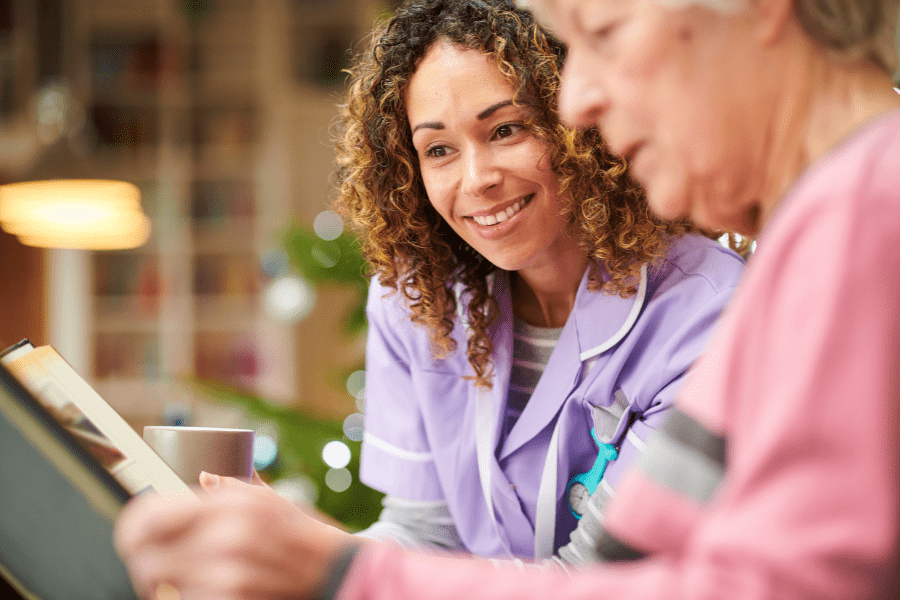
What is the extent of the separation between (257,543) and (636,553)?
0.76 ft

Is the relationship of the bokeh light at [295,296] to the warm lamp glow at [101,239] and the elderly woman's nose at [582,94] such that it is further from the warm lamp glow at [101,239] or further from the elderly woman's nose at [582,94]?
the warm lamp glow at [101,239]

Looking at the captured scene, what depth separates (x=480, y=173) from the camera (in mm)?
953

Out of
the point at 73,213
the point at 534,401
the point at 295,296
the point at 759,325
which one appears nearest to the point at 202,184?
the point at 73,213

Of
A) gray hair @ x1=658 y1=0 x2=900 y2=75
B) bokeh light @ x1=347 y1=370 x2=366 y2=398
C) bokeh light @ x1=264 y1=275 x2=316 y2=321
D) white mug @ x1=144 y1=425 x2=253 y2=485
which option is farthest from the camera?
bokeh light @ x1=264 y1=275 x2=316 y2=321

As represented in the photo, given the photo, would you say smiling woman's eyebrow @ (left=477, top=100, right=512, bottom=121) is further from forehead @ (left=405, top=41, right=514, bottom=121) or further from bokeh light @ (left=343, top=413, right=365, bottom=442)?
bokeh light @ (left=343, top=413, right=365, bottom=442)

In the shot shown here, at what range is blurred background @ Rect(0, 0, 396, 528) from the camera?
167 inches

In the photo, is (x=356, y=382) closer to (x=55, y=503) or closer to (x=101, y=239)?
(x=55, y=503)

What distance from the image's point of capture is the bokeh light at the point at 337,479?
6.35ft

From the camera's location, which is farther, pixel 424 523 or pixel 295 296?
pixel 295 296

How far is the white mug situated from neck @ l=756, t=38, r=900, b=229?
22.1 inches

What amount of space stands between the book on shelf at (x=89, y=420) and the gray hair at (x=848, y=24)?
45cm

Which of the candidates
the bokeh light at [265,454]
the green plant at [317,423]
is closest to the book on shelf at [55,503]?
the green plant at [317,423]

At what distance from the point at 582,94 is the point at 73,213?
3.82 metres

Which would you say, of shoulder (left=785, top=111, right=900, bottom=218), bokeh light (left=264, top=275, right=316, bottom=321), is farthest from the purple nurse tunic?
bokeh light (left=264, top=275, right=316, bottom=321)
